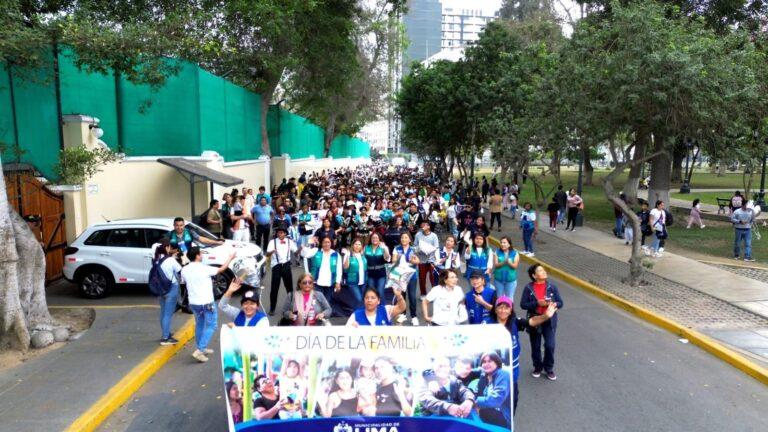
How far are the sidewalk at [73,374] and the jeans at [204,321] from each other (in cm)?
82

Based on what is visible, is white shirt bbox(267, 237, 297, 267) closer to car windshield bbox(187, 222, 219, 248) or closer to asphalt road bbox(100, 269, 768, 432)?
asphalt road bbox(100, 269, 768, 432)

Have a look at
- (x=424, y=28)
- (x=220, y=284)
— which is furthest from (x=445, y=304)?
(x=424, y=28)

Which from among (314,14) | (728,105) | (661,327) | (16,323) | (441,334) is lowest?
(661,327)

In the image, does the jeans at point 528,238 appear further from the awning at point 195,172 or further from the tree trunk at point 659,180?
the tree trunk at point 659,180

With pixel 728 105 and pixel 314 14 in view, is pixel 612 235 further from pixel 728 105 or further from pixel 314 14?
pixel 314 14

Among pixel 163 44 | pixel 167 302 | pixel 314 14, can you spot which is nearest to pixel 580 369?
pixel 167 302

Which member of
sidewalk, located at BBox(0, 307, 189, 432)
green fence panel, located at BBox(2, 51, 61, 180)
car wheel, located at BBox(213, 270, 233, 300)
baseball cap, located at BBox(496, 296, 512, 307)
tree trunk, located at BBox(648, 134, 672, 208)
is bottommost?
sidewalk, located at BBox(0, 307, 189, 432)

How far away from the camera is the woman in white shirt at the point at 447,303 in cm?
675

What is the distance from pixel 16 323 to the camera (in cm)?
799

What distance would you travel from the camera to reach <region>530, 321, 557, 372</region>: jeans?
7000mm

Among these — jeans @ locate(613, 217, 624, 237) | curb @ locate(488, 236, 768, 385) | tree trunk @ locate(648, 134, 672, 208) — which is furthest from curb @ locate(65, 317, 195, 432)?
tree trunk @ locate(648, 134, 672, 208)

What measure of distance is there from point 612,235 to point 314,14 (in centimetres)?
1376

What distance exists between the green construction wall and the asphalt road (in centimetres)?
629

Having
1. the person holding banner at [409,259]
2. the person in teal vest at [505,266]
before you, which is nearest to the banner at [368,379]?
the person in teal vest at [505,266]
